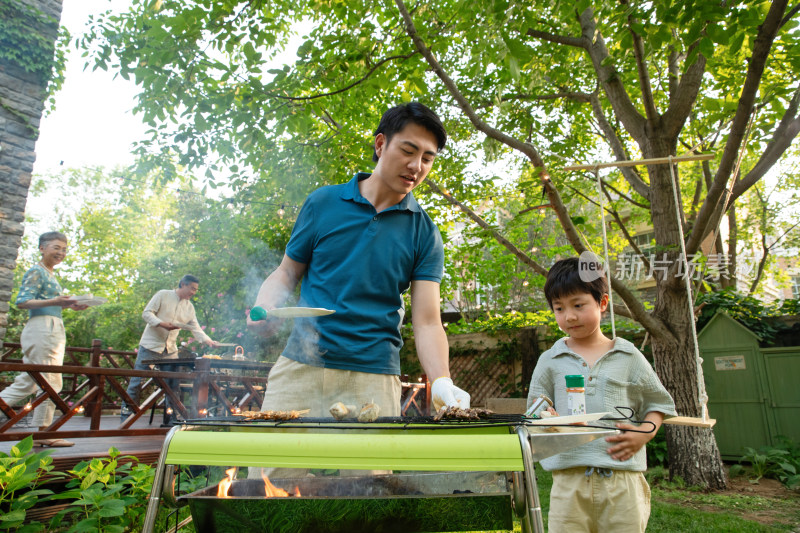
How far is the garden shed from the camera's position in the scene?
646cm

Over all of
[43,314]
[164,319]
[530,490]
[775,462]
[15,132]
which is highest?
[15,132]

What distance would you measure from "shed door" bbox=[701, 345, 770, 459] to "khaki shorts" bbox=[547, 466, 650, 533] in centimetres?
598

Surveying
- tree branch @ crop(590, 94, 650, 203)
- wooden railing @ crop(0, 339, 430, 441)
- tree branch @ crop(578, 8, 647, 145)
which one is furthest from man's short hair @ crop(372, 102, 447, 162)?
tree branch @ crop(590, 94, 650, 203)

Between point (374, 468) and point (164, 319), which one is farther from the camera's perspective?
point (164, 319)

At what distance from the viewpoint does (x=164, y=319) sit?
6527mm

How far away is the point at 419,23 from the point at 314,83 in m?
1.64

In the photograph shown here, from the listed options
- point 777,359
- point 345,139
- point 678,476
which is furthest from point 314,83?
point 777,359

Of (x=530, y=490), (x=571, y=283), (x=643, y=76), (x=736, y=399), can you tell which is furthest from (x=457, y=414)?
(x=736, y=399)

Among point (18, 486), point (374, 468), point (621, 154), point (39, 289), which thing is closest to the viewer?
point (374, 468)

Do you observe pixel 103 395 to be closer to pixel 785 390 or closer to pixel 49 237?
pixel 49 237

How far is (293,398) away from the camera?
5.82ft

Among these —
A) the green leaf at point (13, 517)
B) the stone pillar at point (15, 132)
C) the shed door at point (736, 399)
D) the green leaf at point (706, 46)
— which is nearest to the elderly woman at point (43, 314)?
the green leaf at point (13, 517)

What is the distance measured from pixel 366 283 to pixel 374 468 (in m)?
0.84

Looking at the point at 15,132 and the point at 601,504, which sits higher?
the point at 15,132
